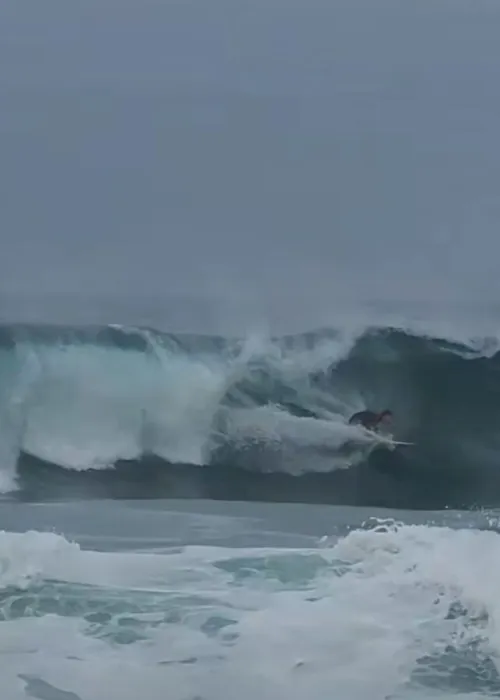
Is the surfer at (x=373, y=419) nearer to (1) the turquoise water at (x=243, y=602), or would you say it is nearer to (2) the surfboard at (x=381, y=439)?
(2) the surfboard at (x=381, y=439)

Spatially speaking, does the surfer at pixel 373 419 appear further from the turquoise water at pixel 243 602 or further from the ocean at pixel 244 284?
the turquoise water at pixel 243 602

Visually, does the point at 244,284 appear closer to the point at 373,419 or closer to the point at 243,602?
the point at 373,419

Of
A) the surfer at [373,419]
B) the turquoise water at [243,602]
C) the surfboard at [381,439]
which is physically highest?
the surfer at [373,419]

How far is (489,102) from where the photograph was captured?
4.07 ft

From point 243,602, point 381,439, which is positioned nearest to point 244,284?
point 381,439

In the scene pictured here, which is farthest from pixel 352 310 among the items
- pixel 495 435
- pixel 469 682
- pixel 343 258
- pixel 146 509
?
pixel 469 682

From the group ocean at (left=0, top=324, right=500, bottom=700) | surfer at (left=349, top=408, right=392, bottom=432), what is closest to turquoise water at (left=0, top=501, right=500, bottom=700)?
ocean at (left=0, top=324, right=500, bottom=700)

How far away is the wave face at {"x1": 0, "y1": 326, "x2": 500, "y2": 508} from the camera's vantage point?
120 cm

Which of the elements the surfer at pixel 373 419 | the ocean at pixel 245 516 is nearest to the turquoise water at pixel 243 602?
the ocean at pixel 245 516

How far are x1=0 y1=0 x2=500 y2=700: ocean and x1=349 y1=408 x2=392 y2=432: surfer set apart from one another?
1 cm

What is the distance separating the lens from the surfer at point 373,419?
121 centimetres

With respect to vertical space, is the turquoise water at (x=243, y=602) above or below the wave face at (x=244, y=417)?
below

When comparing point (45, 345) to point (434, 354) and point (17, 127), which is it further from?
point (434, 354)

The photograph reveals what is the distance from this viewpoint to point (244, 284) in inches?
48.4
